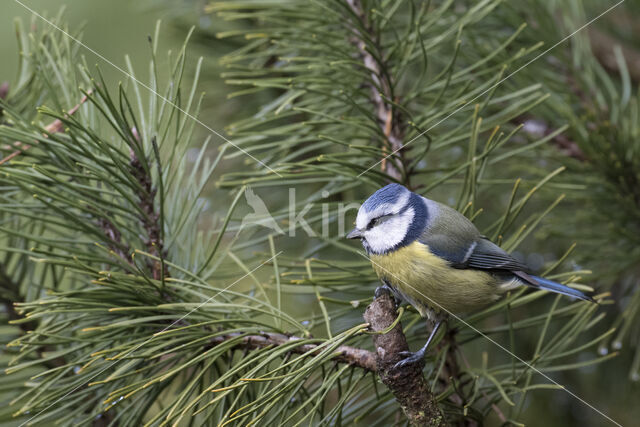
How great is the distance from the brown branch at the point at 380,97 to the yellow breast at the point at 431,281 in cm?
16

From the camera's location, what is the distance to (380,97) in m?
1.16

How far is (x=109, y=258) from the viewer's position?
3.15ft

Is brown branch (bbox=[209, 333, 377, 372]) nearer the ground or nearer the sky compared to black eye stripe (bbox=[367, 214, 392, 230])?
nearer the ground

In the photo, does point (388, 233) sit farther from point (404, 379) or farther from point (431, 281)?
point (404, 379)

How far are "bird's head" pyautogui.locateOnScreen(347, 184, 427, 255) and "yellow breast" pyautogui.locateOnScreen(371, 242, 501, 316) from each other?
0.03m

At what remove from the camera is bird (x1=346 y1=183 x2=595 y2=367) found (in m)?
1.04

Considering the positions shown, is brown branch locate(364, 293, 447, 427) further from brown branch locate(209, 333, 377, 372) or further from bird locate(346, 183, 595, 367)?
bird locate(346, 183, 595, 367)

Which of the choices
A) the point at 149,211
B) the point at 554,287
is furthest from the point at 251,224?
the point at 554,287

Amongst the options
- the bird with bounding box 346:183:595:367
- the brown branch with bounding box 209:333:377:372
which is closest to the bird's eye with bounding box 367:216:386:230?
the bird with bounding box 346:183:595:367

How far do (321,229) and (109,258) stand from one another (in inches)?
19.1

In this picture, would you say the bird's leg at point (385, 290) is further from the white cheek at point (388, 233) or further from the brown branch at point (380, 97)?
the brown branch at point (380, 97)

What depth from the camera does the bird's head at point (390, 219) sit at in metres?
1.03

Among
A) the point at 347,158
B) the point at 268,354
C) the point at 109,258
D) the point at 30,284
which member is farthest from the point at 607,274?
the point at 30,284

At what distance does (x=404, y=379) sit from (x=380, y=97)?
58 cm
